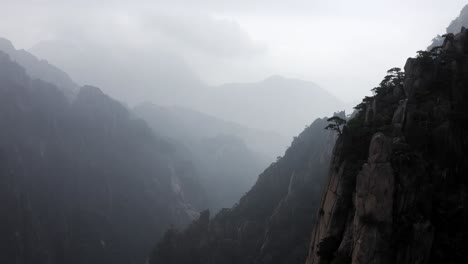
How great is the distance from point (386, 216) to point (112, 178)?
536ft

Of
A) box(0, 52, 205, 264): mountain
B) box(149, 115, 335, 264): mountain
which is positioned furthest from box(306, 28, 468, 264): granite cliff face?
box(0, 52, 205, 264): mountain

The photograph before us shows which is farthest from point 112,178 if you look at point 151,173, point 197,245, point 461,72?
point 461,72

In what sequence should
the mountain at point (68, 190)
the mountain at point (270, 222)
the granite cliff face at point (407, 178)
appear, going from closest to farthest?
the granite cliff face at point (407, 178) < the mountain at point (270, 222) < the mountain at point (68, 190)

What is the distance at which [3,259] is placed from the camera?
138625 mm

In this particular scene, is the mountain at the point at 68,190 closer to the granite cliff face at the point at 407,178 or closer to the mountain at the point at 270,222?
the mountain at the point at 270,222

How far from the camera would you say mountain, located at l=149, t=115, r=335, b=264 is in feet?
315

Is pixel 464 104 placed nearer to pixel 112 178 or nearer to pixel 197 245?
pixel 197 245

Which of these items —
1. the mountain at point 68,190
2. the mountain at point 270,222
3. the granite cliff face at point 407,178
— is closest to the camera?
the granite cliff face at point 407,178

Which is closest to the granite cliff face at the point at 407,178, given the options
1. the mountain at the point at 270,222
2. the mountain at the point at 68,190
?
the mountain at the point at 270,222

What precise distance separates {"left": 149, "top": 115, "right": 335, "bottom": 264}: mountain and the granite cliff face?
166ft

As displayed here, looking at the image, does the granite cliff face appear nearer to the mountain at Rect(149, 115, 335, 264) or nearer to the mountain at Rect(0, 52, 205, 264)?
the mountain at Rect(149, 115, 335, 264)

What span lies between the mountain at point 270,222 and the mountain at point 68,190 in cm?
4839

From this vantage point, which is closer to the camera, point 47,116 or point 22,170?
point 22,170

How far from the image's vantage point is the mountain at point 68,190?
151 meters
